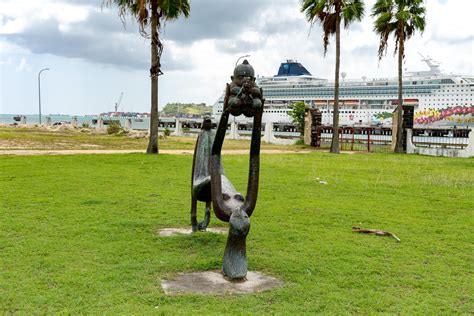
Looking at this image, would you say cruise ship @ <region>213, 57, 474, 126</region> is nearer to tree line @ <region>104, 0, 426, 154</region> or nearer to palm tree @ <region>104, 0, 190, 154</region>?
tree line @ <region>104, 0, 426, 154</region>

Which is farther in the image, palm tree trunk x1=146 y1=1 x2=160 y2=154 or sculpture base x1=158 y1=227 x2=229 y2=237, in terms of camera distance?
palm tree trunk x1=146 y1=1 x2=160 y2=154

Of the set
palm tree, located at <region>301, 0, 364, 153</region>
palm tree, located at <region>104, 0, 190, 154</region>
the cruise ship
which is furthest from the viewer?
the cruise ship

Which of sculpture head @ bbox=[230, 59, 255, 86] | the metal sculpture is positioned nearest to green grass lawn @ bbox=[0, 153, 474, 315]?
the metal sculpture

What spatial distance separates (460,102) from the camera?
169 ft

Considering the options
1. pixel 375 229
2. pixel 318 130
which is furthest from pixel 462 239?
pixel 318 130

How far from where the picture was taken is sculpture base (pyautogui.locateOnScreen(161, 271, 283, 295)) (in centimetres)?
417

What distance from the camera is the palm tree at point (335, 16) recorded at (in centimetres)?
2183

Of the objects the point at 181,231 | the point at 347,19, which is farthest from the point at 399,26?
the point at 181,231

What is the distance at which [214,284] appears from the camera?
4355 mm

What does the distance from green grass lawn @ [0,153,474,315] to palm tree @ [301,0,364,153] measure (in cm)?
1156

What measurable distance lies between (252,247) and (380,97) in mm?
52946

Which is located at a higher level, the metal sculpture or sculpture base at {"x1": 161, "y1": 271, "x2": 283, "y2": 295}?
the metal sculpture

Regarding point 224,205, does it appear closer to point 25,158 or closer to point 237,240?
point 237,240

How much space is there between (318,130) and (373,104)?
31622 mm
